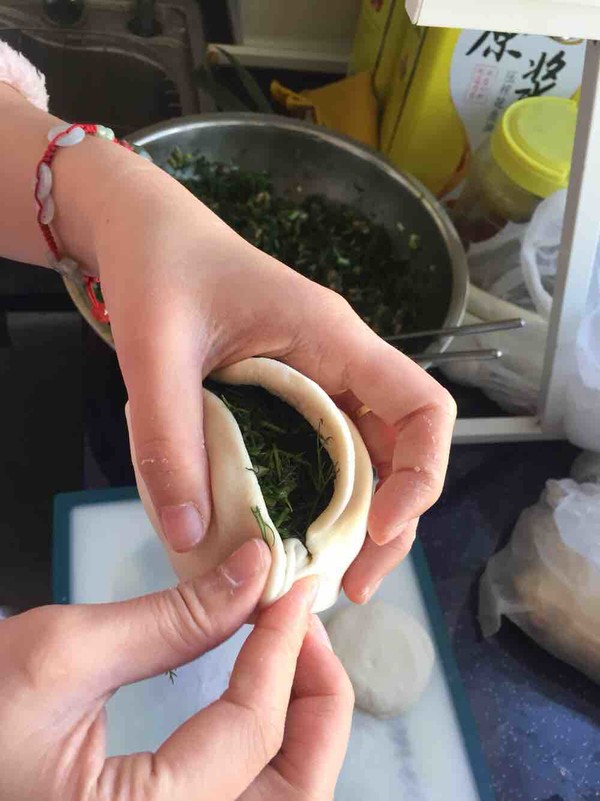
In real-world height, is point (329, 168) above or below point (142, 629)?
above

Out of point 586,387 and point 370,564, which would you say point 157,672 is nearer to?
point 370,564

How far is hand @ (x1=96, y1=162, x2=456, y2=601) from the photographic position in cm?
40

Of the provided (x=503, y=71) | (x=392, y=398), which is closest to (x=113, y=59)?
(x=503, y=71)

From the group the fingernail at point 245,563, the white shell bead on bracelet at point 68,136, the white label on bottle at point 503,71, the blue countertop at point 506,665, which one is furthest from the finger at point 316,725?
the white label on bottle at point 503,71

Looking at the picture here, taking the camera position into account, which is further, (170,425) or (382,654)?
(382,654)

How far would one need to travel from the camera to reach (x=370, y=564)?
1.58 ft

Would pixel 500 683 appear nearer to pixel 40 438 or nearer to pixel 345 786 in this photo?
pixel 345 786

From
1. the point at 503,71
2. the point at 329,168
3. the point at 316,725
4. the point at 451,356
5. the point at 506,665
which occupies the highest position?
the point at 503,71

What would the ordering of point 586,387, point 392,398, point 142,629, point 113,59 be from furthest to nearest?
point 113,59 → point 586,387 → point 392,398 → point 142,629

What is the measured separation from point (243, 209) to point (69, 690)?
1.88 ft

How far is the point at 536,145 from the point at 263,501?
0.52m

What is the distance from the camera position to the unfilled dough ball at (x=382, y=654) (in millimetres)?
600

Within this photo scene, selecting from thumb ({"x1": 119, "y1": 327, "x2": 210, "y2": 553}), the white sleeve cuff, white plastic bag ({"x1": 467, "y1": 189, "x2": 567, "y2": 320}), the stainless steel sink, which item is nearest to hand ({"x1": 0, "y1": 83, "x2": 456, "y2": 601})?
thumb ({"x1": 119, "y1": 327, "x2": 210, "y2": 553})

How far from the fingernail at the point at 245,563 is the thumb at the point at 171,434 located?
0.03 metres
